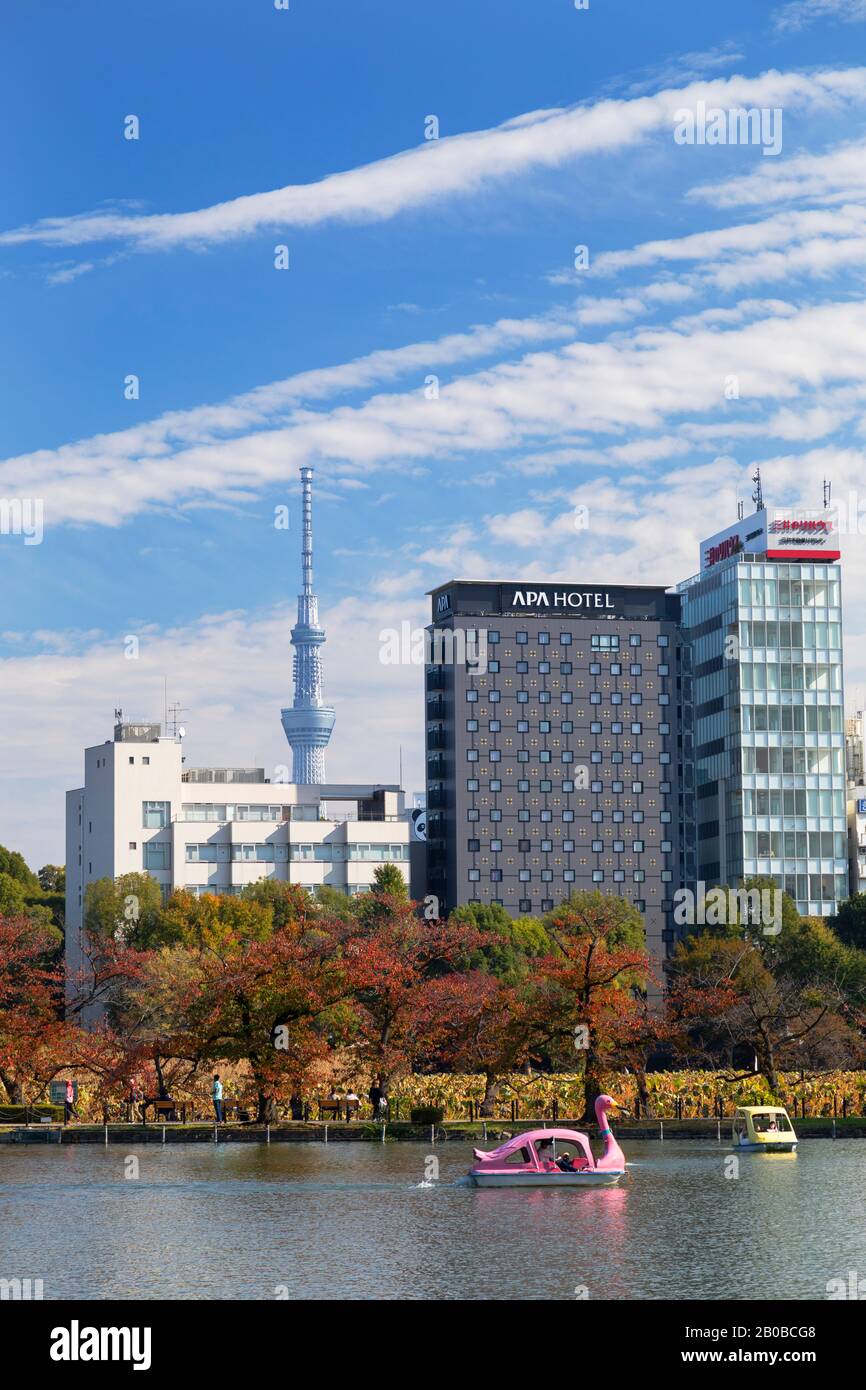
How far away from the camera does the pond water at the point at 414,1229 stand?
36250mm

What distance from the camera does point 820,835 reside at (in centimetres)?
17838

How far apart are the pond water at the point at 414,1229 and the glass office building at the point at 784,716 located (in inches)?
4540

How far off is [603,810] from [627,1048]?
109338mm

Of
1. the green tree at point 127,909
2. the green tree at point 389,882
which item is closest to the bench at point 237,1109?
the green tree at point 127,909

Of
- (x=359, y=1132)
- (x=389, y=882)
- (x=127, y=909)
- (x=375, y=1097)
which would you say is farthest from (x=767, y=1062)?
(x=127, y=909)

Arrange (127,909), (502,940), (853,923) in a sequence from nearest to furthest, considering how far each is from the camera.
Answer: (502,940) → (853,923) → (127,909)

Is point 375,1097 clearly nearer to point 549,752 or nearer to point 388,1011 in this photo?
point 388,1011

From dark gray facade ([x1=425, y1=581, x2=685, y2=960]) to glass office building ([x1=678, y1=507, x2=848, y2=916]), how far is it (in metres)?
8.09

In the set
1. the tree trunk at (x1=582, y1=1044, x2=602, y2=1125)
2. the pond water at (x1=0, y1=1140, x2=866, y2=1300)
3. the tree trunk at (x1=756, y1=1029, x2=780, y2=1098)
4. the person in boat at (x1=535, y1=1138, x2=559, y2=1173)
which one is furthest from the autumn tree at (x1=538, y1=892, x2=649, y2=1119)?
the person in boat at (x1=535, y1=1138, x2=559, y2=1173)

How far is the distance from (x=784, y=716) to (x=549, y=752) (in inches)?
906

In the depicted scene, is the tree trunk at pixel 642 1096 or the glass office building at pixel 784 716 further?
the glass office building at pixel 784 716

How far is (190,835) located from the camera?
193 m

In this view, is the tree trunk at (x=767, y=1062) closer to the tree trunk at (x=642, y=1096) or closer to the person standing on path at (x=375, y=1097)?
the tree trunk at (x=642, y=1096)

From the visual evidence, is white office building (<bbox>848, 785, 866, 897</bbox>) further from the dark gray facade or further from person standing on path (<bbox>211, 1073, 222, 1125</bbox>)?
person standing on path (<bbox>211, 1073, 222, 1125</bbox>)
